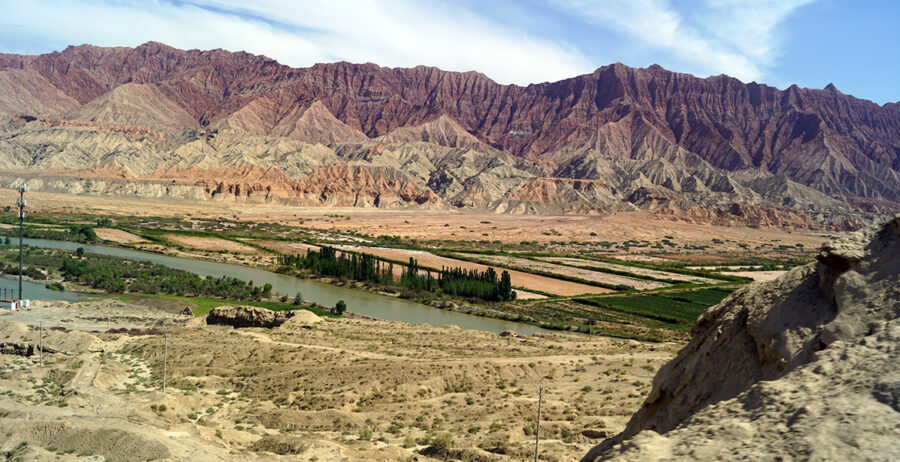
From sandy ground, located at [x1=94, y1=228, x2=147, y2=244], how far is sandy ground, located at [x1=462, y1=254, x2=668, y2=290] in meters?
52.8

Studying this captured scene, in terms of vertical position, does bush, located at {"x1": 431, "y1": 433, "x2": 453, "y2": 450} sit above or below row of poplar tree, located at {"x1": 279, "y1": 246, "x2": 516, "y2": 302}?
above

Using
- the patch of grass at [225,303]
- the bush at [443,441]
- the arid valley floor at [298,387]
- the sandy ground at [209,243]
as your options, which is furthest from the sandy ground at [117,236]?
the bush at [443,441]

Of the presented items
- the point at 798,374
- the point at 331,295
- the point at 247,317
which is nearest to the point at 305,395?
the point at 247,317

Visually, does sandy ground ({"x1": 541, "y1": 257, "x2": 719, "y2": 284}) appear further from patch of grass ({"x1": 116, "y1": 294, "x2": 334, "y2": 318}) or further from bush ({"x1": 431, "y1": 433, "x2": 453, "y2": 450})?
bush ({"x1": 431, "y1": 433, "x2": 453, "y2": 450})

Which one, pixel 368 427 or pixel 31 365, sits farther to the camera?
pixel 31 365

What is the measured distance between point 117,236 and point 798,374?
103 m

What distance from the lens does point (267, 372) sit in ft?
86.0

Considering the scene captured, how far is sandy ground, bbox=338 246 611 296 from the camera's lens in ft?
221

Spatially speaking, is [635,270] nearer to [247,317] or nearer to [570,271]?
[570,271]

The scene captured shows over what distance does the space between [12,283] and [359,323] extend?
1425 inches

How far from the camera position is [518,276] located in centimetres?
7531

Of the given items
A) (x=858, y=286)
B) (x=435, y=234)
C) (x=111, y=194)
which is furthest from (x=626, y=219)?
(x=858, y=286)

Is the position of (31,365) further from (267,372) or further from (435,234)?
(435,234)

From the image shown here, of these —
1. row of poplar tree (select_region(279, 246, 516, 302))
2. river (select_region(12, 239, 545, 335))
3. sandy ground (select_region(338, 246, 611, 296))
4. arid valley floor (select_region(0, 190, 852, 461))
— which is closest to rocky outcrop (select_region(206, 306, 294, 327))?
arid valley floor (select_region(0, 190, 852, 461))
